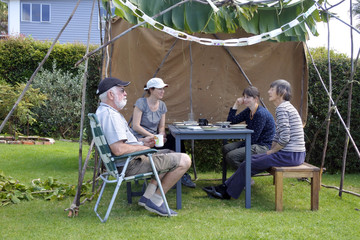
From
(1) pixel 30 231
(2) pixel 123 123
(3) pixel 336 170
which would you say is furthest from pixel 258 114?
(1) pixel 30 231

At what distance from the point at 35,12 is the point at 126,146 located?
16.8m

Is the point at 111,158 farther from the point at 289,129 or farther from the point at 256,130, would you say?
the point at 256,130

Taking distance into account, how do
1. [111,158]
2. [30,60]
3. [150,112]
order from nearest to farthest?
[111,158], [150,112], [30,60]

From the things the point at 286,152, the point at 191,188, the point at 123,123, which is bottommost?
the point at 191,188

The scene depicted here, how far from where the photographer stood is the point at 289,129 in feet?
12.6

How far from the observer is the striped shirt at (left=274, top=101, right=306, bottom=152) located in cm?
384

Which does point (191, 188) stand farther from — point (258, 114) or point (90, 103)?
point (90, 103)

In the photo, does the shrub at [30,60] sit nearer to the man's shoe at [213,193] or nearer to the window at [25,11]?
the man's shoe at [213,193]

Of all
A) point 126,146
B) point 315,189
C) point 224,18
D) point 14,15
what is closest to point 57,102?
point 224,18

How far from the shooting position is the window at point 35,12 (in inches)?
707

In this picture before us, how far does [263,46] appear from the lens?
5797 mm

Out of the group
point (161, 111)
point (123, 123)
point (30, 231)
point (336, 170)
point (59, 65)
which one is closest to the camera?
point (30, 231)

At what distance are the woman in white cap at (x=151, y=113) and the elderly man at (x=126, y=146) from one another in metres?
1.08

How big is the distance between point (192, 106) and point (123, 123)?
98.0 inches
